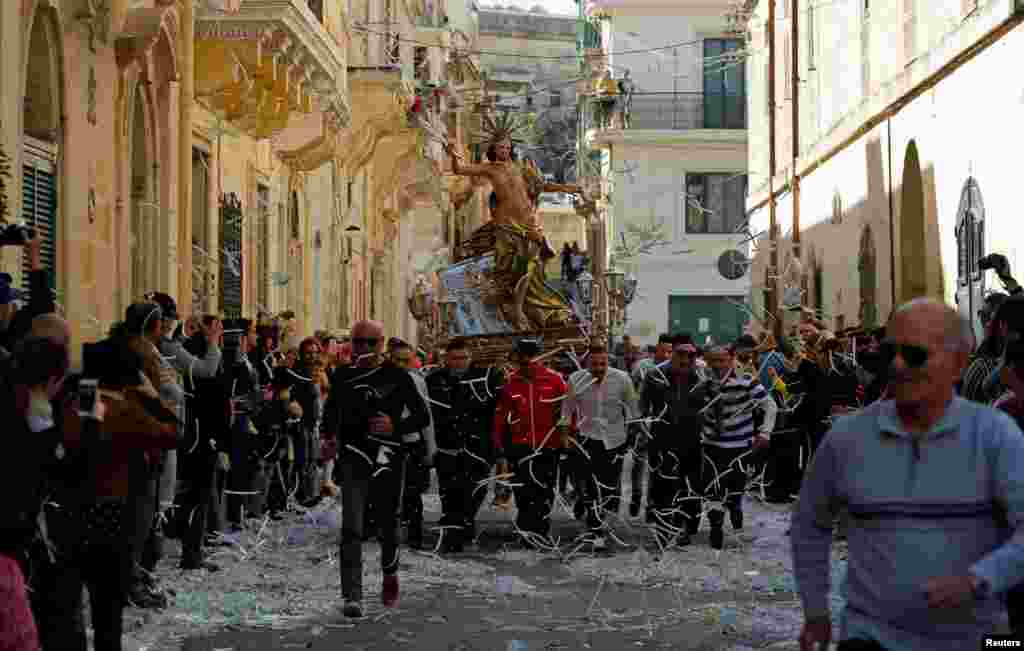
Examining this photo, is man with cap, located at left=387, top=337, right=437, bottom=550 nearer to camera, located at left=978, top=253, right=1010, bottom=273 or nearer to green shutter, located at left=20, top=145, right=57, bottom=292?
green shutter, located at left=20, top=145, right=57, bottom=292

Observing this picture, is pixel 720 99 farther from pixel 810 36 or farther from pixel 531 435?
pixel 531 435

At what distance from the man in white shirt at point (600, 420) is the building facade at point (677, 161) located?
3458cm

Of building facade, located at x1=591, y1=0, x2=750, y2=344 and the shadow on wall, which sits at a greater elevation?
building facade, located at x1=591, y1=0, x2=750, y2=344

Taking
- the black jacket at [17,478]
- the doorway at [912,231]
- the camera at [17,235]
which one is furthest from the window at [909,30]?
the black jacket at [17,478]

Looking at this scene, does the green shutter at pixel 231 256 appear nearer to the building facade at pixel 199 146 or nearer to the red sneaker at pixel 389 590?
the building facade at pixel 199 146

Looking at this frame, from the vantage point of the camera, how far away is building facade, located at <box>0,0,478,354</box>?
15289mm

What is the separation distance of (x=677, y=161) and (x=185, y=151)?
33.4 metres

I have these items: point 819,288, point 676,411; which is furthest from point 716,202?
point 676,411

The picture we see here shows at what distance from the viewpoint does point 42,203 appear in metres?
15.1

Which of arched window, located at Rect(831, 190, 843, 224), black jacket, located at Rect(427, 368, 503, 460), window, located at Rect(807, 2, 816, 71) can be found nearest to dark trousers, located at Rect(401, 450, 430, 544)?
black jacket, located at Rect(427, 368, 503, 460)

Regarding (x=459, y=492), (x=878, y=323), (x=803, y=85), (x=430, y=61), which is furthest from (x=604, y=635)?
(x=430, y=61)

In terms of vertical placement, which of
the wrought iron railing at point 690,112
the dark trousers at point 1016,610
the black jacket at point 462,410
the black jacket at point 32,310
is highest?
the wrought iron railing at point 690,112

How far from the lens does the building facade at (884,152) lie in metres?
19.8
